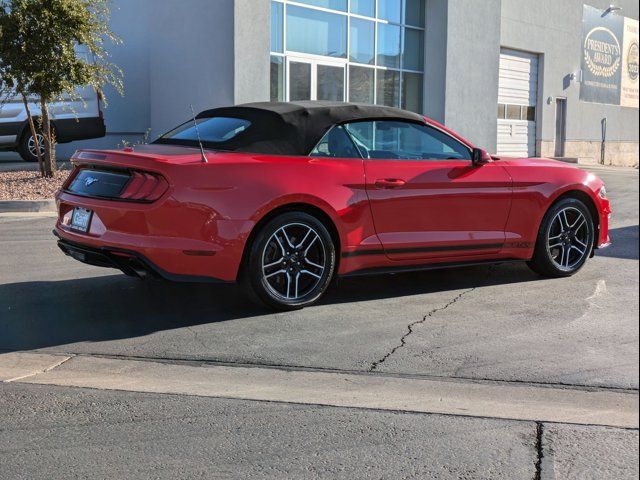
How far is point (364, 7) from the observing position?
814 inches

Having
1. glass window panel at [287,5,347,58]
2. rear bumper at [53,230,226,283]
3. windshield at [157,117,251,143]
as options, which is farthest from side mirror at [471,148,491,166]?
glass window panel at [287,5,347,58]

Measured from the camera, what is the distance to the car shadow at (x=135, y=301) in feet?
18.3

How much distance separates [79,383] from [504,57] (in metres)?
26.2

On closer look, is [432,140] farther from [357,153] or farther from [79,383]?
[79,383]

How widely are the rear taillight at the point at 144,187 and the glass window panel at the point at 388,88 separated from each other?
53.9ft

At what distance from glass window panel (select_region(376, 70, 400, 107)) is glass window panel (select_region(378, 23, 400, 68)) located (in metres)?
0.24

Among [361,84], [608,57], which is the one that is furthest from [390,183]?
[608,57]

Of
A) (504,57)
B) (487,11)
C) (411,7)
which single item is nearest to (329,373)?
(411,7)

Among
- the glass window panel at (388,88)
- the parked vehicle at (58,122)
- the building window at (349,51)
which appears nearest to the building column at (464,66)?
the building window at (349,51)

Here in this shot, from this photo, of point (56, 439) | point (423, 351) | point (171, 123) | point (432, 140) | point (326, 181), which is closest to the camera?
point (56, 439)

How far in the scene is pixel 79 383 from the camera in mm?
4523

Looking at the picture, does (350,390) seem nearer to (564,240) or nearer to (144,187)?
(144,187)

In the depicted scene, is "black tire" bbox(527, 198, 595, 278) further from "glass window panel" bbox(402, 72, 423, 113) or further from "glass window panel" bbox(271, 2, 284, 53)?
"glass window panel" bbox(402, 72, 423, 113)

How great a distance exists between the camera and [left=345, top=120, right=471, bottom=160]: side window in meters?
6.41
